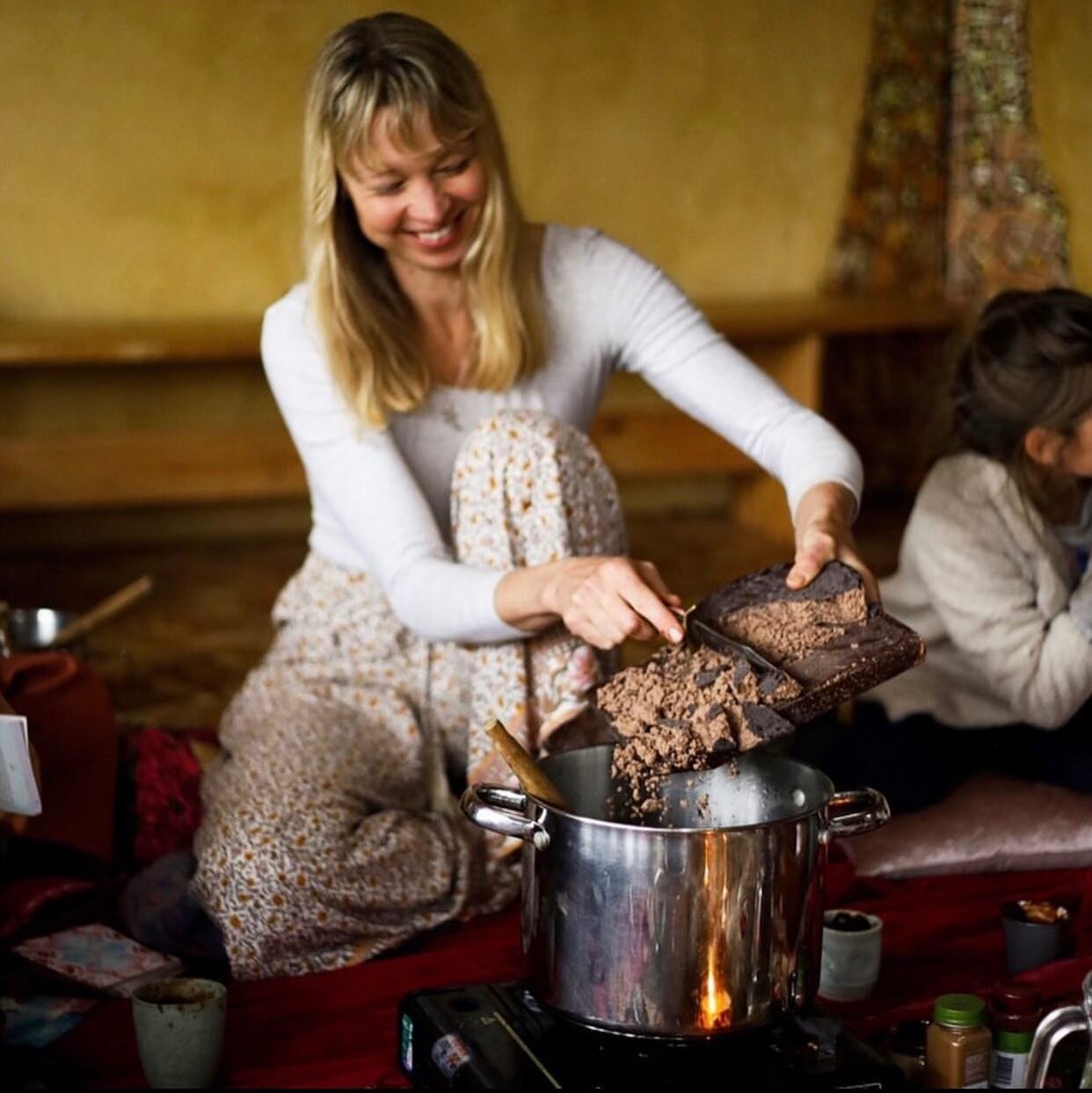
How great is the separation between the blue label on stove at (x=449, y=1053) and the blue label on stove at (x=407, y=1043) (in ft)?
0.20

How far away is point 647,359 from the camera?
2.19 meters

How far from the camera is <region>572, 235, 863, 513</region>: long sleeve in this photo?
1983 mm

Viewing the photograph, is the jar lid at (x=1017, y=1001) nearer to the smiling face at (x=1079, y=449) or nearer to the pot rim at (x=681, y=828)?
the pot rim at (x=681, y=828)

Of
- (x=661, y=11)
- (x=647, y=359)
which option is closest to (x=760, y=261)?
(x=661, y=11)

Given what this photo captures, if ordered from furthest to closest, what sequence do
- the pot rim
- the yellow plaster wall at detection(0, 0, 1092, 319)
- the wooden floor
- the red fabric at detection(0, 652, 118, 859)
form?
the yellow plaster wall at detection(0, 0, 1092, 319)
the wooden floor
the red fabric at detection(0, 652, 118, 859)
the pot rim

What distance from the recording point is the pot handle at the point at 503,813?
147cm

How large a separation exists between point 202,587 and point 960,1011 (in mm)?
2937

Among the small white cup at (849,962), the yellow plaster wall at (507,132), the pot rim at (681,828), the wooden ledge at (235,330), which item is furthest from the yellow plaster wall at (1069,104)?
the pot rim at (681,828)

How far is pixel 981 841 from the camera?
2168 millimetres

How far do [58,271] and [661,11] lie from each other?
A: 1.76 meters

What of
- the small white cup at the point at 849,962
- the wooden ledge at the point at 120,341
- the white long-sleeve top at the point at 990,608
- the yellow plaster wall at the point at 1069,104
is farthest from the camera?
the wooden ledge at the point at 120,341

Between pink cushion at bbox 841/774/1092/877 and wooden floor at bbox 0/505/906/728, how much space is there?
1.29 metres

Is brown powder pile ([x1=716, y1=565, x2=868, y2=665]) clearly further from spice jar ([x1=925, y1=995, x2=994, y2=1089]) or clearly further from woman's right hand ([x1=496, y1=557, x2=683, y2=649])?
spice jar ([x1=925, y1=995, x2=994, y2=1089])

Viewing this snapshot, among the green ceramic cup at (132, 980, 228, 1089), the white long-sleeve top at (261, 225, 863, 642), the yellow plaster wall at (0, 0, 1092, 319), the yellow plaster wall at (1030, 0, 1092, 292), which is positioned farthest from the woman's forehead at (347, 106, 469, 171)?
the yellow plaster wall at (1030, 0, 1092, 292)
